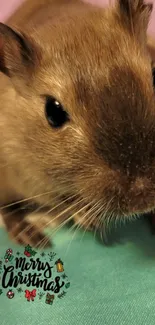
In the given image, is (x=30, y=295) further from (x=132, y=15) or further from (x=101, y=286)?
(x=132, y=15)

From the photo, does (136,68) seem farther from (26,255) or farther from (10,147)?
(26,255)

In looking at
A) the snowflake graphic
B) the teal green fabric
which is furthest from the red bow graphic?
the snowflake graphic

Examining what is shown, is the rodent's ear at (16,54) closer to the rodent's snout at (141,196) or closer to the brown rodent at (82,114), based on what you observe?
the brown rodent at (82,114)

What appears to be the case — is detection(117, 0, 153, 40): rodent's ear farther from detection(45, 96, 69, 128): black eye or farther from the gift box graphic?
the gift box graphic

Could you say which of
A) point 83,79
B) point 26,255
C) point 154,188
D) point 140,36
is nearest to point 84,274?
point 26,255

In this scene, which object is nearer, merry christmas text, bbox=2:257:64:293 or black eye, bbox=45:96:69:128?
black eye, bbox=45:96:69:128

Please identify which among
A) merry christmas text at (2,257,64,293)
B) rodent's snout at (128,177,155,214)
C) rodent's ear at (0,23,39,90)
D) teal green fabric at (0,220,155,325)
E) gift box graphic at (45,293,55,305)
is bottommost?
teal green fabric at (0,220,155,325)
